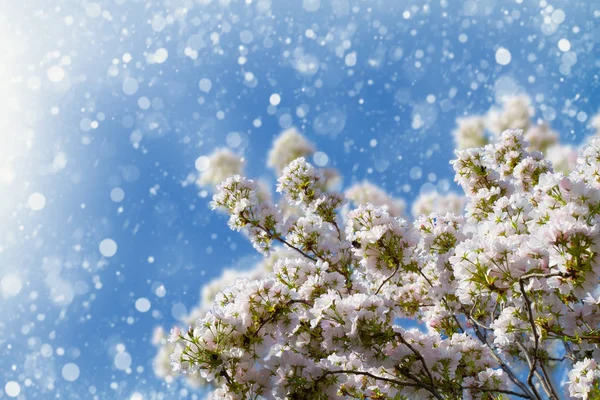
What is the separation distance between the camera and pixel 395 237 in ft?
13.0

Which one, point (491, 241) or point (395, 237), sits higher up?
Answer: point (395, 237)

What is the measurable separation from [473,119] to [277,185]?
351 inches

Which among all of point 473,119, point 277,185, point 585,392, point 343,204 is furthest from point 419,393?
point 473,119

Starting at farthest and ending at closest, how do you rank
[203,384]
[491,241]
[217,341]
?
[203,384], [217,341], [491,241]

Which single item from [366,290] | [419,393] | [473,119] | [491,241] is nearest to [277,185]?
[366,290]

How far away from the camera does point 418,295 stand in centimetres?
520

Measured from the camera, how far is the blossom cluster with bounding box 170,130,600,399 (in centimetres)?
228

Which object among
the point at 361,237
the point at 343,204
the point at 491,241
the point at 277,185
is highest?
the point at 277,185

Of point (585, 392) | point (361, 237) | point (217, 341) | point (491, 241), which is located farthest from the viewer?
point (361, 237)

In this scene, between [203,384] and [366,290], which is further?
[203,384]

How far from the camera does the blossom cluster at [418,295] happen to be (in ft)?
7.48

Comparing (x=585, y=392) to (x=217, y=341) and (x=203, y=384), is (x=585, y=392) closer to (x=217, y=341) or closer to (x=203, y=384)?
(x=217, y=341)

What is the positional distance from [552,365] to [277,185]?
3960mm

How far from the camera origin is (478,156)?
4.86 metres
